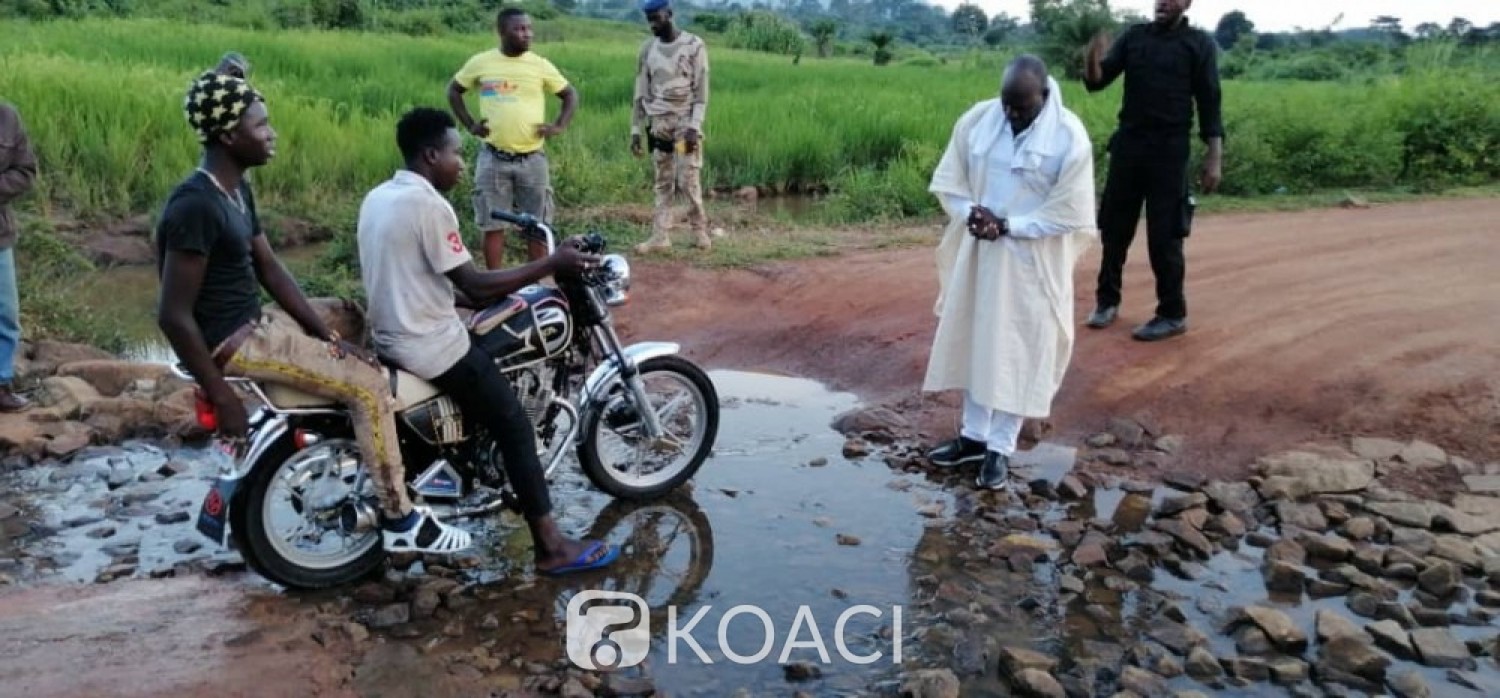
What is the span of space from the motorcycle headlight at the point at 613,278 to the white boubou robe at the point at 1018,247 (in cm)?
139

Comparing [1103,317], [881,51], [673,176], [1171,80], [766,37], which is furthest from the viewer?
[766,37]

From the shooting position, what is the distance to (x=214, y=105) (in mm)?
3412

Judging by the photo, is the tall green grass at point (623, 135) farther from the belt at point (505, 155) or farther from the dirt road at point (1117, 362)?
the dirt road at point (1117, 362)

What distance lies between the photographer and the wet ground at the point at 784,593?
3449 mm

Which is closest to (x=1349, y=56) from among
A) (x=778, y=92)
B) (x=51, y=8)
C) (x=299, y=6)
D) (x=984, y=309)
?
(x=778, y=92)

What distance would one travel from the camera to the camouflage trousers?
27.3 ft

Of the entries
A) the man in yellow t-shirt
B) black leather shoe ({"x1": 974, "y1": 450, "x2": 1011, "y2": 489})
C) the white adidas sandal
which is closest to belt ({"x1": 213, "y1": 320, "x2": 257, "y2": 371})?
the white adidas sandal

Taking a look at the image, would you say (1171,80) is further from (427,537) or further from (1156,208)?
(427,537)

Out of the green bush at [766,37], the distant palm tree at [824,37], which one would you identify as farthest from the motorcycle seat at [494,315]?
the distant palm tree at [824,37]

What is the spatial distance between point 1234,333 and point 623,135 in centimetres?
896

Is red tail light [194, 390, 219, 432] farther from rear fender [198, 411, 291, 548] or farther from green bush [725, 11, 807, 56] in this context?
green bush [725, 11, 807, 56]

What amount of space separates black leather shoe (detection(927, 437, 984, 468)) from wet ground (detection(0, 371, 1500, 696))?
0.09 meters

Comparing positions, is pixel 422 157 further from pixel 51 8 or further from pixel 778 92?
pixel 51 8

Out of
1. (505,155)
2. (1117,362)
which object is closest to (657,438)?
(1117,362)
